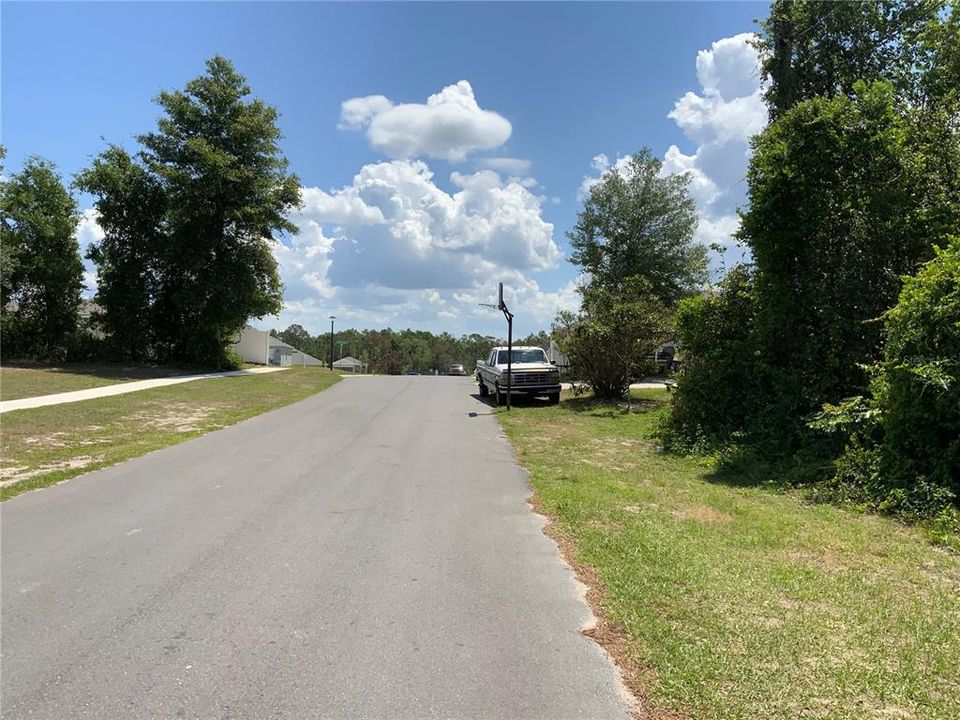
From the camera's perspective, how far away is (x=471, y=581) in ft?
16.1

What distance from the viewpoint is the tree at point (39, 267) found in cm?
3053

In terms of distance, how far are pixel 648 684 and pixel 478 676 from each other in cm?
89

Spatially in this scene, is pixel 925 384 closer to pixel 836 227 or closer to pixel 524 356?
pixel 836 227

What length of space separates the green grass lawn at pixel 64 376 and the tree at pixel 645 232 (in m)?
24.6

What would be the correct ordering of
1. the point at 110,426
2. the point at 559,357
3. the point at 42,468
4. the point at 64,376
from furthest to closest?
1. the point at 559,357
2. the point at 64,376
3. the point at 110,426
4. the point at 42,468

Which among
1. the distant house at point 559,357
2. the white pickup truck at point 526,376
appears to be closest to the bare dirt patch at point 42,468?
the white pickup truck at point 526,376

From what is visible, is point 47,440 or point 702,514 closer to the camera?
point 702,514

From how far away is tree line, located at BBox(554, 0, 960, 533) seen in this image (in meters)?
7.45

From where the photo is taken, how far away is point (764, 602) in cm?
428

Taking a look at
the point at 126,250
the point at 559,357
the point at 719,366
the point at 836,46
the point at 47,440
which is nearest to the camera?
the point at 47,440

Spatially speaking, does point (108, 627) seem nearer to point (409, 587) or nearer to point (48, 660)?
point (48, 660)

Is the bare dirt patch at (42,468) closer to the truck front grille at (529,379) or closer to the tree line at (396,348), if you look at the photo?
the truck front grille at (529,379)

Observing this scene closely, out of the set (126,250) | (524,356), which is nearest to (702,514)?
(524,356)

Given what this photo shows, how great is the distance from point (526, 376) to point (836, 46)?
13836 mm
